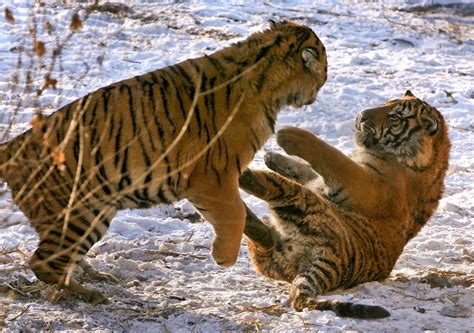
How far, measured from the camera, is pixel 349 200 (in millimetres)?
5492

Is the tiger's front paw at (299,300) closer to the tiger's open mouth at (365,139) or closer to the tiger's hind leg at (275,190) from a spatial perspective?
the tiger's hind leg at (275,190)

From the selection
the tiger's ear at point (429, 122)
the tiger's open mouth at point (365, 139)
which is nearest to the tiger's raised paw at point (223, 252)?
the tiger's open mouth at point (365, 139)

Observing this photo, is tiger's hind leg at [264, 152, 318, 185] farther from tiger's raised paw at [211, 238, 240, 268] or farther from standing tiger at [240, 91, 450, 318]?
tiger's raised paw at [211, 238, 240, 268]

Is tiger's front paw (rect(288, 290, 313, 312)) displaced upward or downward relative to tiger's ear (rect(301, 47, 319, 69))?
downward

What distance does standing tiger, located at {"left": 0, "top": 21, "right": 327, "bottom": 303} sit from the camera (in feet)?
14.6

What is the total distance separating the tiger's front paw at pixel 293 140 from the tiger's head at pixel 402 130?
60 centimetres

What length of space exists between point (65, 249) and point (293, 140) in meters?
1.78

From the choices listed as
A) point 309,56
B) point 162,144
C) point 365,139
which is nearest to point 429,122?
point 365,139

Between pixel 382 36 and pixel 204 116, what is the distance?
5.98 m

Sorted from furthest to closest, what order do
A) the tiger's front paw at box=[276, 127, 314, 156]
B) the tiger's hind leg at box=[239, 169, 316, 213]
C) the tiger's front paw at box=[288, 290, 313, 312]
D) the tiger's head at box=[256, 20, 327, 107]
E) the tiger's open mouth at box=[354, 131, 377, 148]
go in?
the tiger's open mouth at box=[354, 131, 377, 148] < the tiger's front paw at box=[276, 127, 314, 156] < the tiger's hind leg at box=[239, 169, 316, 213] < the tiger's head at box=[256, 20, 327, 107] < the tiger's front paw at box=[288, 290, 313, 312]

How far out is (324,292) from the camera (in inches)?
195

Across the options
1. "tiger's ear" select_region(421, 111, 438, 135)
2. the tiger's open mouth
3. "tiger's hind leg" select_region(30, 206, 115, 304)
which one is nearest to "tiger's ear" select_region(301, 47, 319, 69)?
the tiger's open mouth

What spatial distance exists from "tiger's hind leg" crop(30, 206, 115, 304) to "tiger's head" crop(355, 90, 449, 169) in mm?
2243

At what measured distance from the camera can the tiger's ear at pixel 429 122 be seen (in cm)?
605
